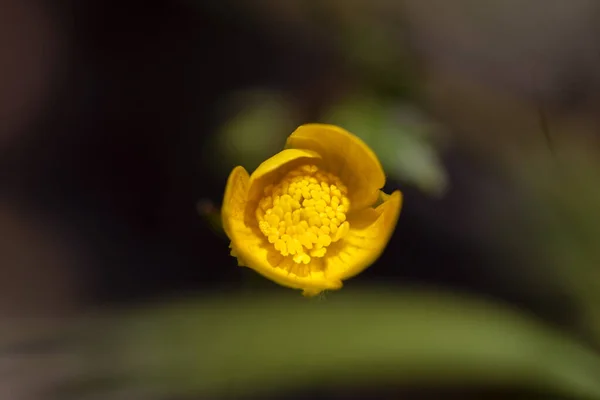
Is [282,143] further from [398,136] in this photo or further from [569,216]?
[569,216]

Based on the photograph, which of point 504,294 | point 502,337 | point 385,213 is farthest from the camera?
point 504,294

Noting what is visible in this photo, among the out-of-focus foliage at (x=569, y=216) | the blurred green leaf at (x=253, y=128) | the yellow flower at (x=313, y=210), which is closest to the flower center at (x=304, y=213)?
the yellow flower at (x=313, y=210)

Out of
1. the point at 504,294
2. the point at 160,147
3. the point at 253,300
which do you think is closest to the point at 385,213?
the point at 253,300

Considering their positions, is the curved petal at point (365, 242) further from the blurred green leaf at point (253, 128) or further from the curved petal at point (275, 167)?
the blurred green leaf at point (253, 128)

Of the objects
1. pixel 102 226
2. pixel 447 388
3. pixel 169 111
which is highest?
pixel 169 111

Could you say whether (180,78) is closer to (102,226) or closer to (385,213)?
(102,226)

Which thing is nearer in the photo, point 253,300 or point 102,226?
point 253,300

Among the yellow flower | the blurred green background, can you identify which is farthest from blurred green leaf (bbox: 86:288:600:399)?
the yellow flower
